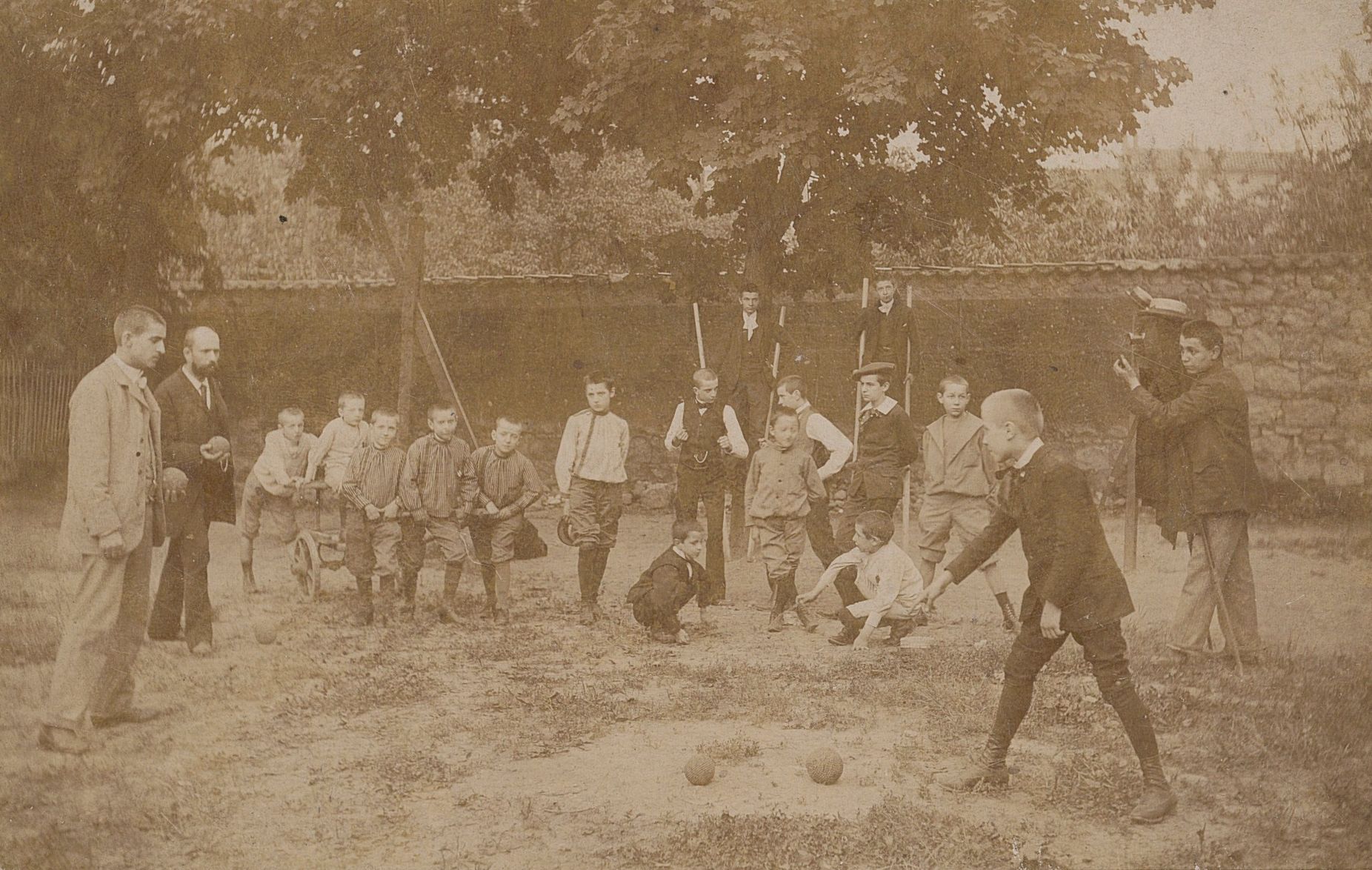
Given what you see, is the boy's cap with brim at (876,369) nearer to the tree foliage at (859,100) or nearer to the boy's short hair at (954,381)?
the boy's short hair at (954,381)

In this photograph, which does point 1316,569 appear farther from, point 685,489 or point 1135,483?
point 685,489

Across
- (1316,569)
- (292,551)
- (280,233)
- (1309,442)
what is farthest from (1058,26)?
(292,551)

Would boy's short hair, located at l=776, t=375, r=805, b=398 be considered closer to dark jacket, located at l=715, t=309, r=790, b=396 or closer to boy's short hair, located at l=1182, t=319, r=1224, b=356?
dark jacket, located at l=715, t=309, r=790, b=396

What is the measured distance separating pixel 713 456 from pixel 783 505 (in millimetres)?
641

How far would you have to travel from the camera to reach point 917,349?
680 centimetres

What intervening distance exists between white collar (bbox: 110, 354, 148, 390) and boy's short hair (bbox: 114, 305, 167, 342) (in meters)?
0.09

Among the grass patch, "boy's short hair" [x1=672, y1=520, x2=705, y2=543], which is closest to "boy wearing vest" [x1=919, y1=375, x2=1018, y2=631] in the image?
"boy's short hair" [x1=672, y1=520, x2=705, y2=543]

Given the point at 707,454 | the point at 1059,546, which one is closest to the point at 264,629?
the point at 707,454

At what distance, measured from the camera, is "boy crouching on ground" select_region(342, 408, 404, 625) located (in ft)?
20.1

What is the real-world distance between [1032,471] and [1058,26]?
6.25 ft

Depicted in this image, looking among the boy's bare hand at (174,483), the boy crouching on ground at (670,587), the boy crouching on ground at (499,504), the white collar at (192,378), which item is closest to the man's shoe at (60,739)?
the boy's bare hand at (174,483)

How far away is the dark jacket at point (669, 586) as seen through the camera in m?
5.69

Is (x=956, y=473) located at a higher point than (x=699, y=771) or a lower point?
higher

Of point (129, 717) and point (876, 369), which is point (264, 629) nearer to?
point (129, 717)
